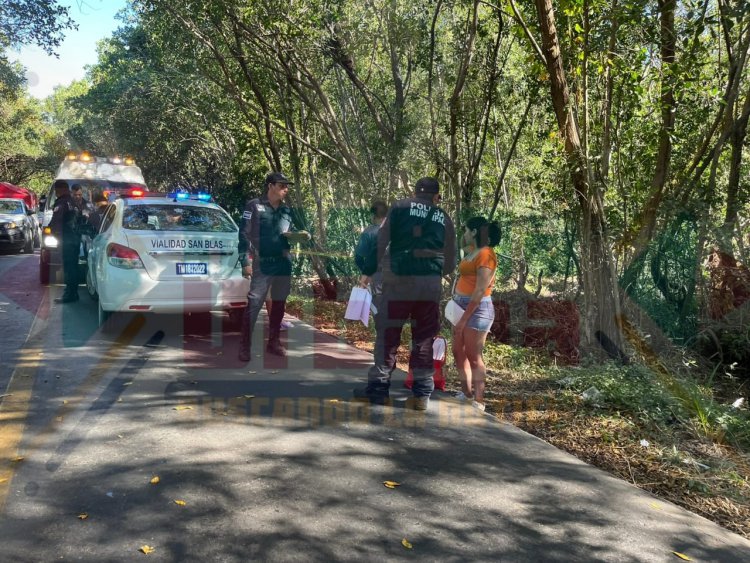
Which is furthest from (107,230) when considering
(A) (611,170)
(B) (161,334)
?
(A) (611,170)

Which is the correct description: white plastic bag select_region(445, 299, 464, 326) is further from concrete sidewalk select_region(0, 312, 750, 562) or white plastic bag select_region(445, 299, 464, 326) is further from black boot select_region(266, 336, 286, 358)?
black boot select_region(266, 336, 286, 358)

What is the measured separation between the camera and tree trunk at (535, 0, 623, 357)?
707 cm

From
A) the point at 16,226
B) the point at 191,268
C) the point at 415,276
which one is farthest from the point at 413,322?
the point at 16,226

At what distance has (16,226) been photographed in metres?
21.3

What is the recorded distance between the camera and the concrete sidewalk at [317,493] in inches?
137

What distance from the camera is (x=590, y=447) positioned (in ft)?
17.4

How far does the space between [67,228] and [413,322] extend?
22.2ft

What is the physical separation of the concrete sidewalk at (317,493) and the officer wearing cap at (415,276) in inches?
16.9

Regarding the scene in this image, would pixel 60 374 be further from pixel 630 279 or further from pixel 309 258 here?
pixel 309 258

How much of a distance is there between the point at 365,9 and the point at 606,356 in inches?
276

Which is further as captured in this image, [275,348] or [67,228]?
[67,228]

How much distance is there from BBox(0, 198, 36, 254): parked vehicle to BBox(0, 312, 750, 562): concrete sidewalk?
1715 centimetres

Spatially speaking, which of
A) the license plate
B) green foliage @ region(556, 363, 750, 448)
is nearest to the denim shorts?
green foliage @ region(556, 363, 750, 448)

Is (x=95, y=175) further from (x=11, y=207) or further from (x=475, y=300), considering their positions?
(x=475, y=300)
